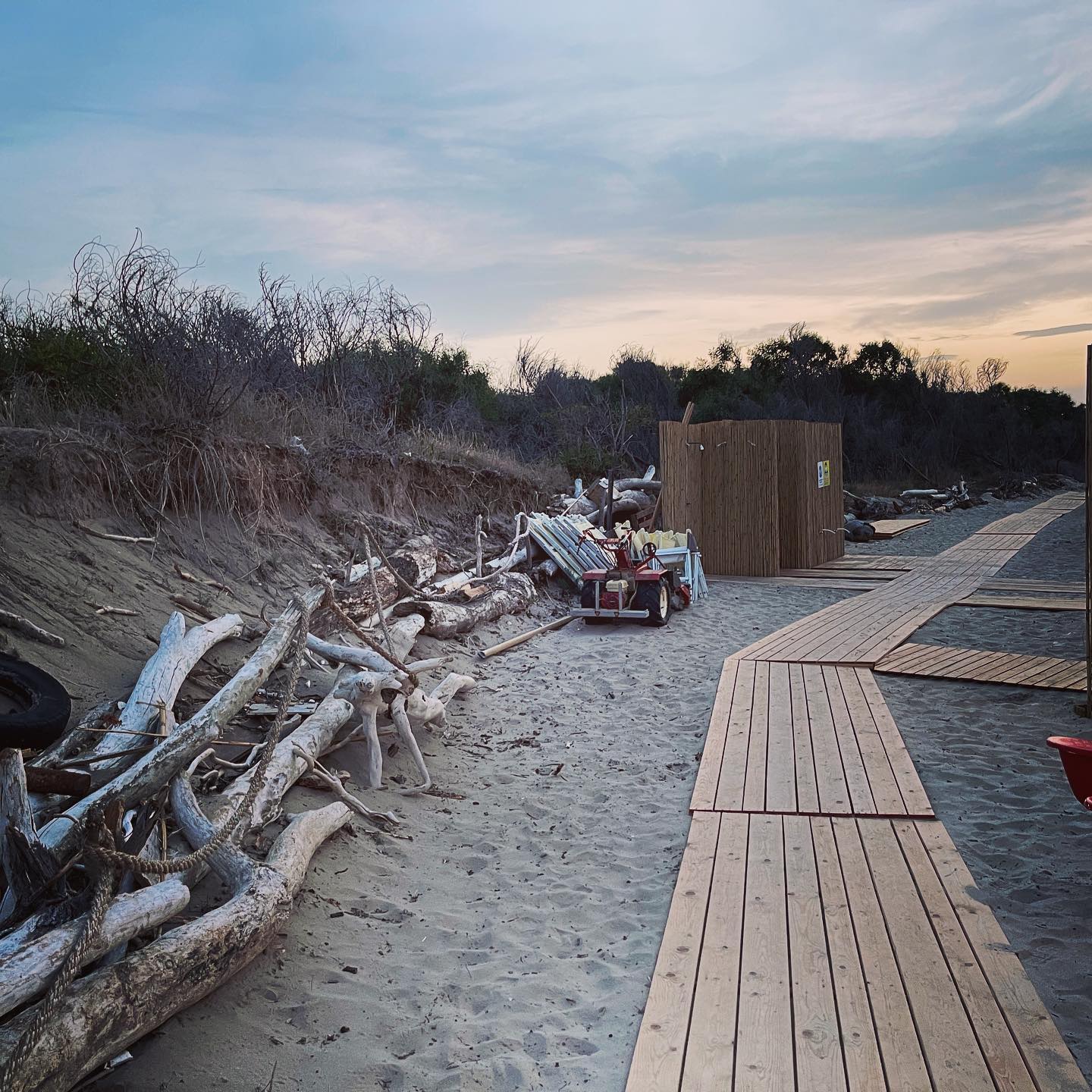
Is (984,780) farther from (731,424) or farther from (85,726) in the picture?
(731,424)

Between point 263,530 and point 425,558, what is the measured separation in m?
1.98

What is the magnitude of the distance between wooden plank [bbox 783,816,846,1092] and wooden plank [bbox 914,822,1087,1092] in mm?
567

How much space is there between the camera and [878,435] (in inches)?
1576

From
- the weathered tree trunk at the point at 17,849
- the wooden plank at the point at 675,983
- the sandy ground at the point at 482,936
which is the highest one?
the weathered tree trunk at the point at 17,849

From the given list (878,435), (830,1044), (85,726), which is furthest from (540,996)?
(878,435)

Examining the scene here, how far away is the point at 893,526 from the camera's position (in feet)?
75.5

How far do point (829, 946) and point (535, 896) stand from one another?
1443mm

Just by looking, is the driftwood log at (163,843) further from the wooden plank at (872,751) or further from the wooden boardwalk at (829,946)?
the wooden plank at (872,751)

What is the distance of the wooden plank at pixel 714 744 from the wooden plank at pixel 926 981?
1.03 meters

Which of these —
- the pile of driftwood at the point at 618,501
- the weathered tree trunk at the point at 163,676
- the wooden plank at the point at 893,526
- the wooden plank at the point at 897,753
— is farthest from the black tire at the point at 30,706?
the wooden plank at the point at 893,526

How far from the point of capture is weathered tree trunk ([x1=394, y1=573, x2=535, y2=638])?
9023 millimetres

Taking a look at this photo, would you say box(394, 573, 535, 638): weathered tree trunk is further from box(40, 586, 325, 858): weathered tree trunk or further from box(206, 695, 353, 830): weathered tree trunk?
box(40, 586, 325, 858): weathered tree trunk

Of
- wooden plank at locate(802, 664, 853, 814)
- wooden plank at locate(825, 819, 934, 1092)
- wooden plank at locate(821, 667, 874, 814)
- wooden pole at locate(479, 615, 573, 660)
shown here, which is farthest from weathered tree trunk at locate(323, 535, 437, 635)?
wooden plank at locate(825, 819, 934, 1092)

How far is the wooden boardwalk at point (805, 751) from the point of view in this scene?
16.6ft
